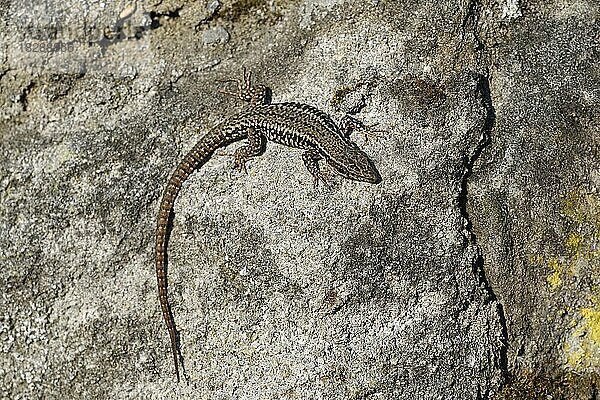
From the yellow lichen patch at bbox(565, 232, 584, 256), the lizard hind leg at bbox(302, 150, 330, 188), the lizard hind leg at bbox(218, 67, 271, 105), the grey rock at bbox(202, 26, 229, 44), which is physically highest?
the grey rock at bbox(202, 26, 229, 44)

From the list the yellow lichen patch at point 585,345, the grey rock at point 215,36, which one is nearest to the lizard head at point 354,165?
the grey rock at point 215,36

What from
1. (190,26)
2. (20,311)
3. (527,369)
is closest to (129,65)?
(190,26)

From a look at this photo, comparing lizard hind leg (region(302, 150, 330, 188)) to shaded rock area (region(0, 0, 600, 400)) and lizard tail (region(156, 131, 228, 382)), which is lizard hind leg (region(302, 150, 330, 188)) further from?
lizard tail (region(156, 131, 228, 382))

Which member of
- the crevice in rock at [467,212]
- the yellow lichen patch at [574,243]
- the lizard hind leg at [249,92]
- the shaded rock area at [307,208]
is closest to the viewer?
the shaded rock area at [307,208]

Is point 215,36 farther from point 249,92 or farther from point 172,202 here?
point 172,202

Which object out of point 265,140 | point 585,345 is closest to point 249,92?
point 265,140

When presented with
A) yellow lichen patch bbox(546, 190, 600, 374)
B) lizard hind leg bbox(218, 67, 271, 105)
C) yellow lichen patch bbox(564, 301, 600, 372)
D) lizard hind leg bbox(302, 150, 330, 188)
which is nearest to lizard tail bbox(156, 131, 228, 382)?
lizard hind leg bbox(218, 67, 271, 105)

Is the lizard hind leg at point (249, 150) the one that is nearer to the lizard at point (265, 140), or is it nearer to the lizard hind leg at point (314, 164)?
the lizard at point (265, 140)
